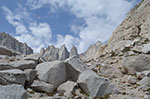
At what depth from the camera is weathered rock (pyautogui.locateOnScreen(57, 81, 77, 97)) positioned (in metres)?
10.1

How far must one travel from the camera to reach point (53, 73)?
11109 millimetres

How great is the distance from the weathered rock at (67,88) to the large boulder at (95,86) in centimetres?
69

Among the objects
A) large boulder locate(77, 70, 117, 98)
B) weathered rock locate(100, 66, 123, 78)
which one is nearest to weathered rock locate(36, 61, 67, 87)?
large boulder locate(77, 70, 117, 98)

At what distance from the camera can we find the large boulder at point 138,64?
13.9 m

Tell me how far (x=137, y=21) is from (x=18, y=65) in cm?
2428

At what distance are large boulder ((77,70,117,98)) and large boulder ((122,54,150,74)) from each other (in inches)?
178

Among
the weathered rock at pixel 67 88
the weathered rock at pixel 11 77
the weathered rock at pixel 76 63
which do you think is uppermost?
the weathered rock at pixel 76 63

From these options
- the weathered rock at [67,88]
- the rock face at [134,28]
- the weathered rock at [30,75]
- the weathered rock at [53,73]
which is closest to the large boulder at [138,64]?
the weathered rock at [67,88]

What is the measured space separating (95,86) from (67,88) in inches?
77.6

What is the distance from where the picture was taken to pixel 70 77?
40.8 ft

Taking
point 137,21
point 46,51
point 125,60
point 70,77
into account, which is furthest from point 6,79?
point 46,51

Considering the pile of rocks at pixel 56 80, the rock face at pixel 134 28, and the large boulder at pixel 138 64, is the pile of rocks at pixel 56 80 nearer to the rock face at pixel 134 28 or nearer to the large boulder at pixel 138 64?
the large boulder at pixel 138 64

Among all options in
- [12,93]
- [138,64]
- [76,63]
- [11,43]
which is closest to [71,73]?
[76,63]

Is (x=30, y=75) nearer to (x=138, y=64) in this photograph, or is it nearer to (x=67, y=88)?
(x=67, y=88)
